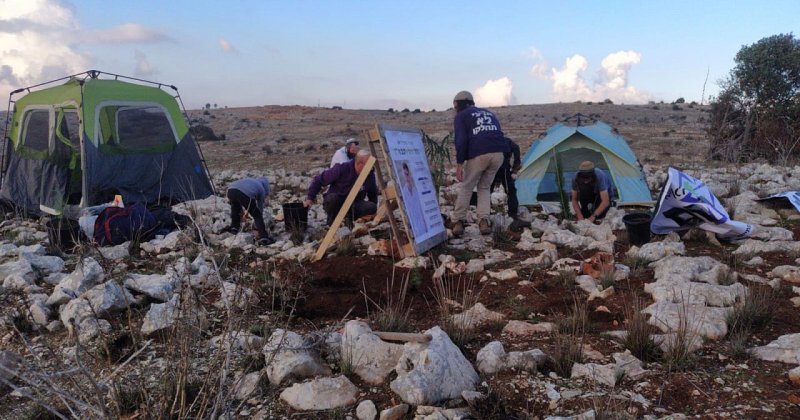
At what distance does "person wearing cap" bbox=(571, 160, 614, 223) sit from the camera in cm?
733

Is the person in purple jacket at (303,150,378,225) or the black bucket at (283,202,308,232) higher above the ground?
the person in purple jacket at (303,150,378,225)

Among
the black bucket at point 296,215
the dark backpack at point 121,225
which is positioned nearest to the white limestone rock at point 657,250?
the black bucket at point 296,215

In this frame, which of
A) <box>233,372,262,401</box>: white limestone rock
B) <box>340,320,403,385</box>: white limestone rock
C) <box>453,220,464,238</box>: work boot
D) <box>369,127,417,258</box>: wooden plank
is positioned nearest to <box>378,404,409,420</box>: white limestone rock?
<box>340,320,403,385</box>: white limestone rock

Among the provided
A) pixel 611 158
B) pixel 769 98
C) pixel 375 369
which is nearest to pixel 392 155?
pixel 375 369

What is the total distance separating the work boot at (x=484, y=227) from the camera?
6.72 metres

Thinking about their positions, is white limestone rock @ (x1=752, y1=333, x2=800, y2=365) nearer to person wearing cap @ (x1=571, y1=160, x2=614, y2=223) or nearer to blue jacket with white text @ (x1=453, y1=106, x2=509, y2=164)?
blue jacket with white text @ (x1=453, y1=106, x2=509, y2=164)

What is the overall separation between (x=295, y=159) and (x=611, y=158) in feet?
37.1

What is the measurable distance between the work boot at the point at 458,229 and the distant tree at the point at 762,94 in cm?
1166

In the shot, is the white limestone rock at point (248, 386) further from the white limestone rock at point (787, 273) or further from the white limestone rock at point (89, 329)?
the white limestone rock at point (787, 273)

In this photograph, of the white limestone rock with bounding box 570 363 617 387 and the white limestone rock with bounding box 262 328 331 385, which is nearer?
the white limestone rock with bounding box 570 363 617 387

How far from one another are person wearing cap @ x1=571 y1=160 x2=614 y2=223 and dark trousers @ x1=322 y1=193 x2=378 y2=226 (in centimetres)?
260

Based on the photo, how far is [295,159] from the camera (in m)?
18.2

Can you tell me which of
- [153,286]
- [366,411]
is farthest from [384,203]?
[366,411]

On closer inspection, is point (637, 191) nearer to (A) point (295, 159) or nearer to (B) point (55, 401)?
(B) point (55, 401)
